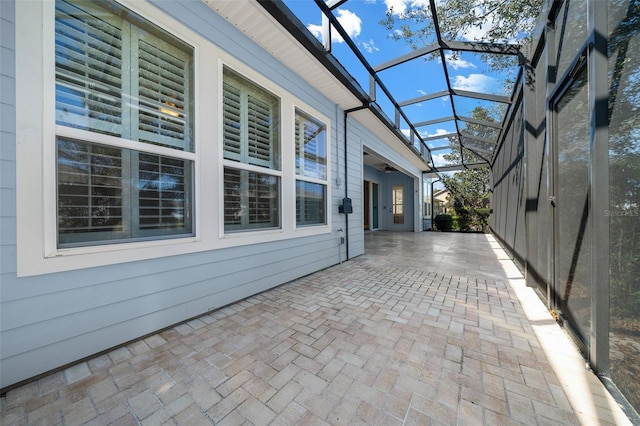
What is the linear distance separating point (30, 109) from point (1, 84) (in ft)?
0.52

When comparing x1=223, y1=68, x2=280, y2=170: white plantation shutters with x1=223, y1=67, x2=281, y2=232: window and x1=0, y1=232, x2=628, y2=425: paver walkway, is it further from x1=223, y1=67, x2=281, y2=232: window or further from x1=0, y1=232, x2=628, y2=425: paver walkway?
x1=0, y1=232, x2=628, y2=425: paver walkway

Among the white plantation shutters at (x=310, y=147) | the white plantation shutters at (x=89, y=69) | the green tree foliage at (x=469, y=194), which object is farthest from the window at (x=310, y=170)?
the green tree foliage at (x=469, y=194)

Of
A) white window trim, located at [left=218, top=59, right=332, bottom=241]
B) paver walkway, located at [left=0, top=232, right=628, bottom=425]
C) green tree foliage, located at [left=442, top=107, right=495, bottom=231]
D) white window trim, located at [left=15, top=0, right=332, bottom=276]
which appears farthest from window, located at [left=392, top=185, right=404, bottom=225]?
white window trim, located at [left=15, top=0, right=332, bottom=276]

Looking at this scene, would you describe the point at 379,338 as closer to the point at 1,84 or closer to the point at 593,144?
the point at 593,144

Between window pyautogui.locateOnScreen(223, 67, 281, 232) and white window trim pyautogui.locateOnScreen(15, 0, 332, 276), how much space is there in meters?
0.17

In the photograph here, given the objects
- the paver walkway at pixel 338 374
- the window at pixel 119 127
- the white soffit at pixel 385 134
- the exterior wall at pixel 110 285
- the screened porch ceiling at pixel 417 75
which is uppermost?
the screened porch ceiling at pixel 417 75

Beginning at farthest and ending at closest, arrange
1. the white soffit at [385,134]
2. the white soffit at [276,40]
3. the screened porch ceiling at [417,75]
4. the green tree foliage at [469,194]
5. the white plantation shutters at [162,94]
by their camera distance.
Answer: the green tree foliage at [469,194], the white soffit at [385,134], the screened porch ceiling at [417,75], the white soffit at [276,40], the white plantation shutters at [162,94]

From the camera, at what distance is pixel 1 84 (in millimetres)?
1410

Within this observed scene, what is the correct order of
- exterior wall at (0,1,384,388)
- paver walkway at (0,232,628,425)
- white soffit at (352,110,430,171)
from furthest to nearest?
white soffit at (352,110,430,171), exterior wall at (0,1,384,388), paver walkway at (0,232,628,425)

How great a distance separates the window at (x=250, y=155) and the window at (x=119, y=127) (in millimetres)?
455

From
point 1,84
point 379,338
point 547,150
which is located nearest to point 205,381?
point 379,338

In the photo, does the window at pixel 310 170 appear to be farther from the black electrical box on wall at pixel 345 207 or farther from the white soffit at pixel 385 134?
the white soffit at pixel 385 134

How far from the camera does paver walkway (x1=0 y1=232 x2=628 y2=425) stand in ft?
4.04

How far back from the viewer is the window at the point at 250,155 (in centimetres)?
272
